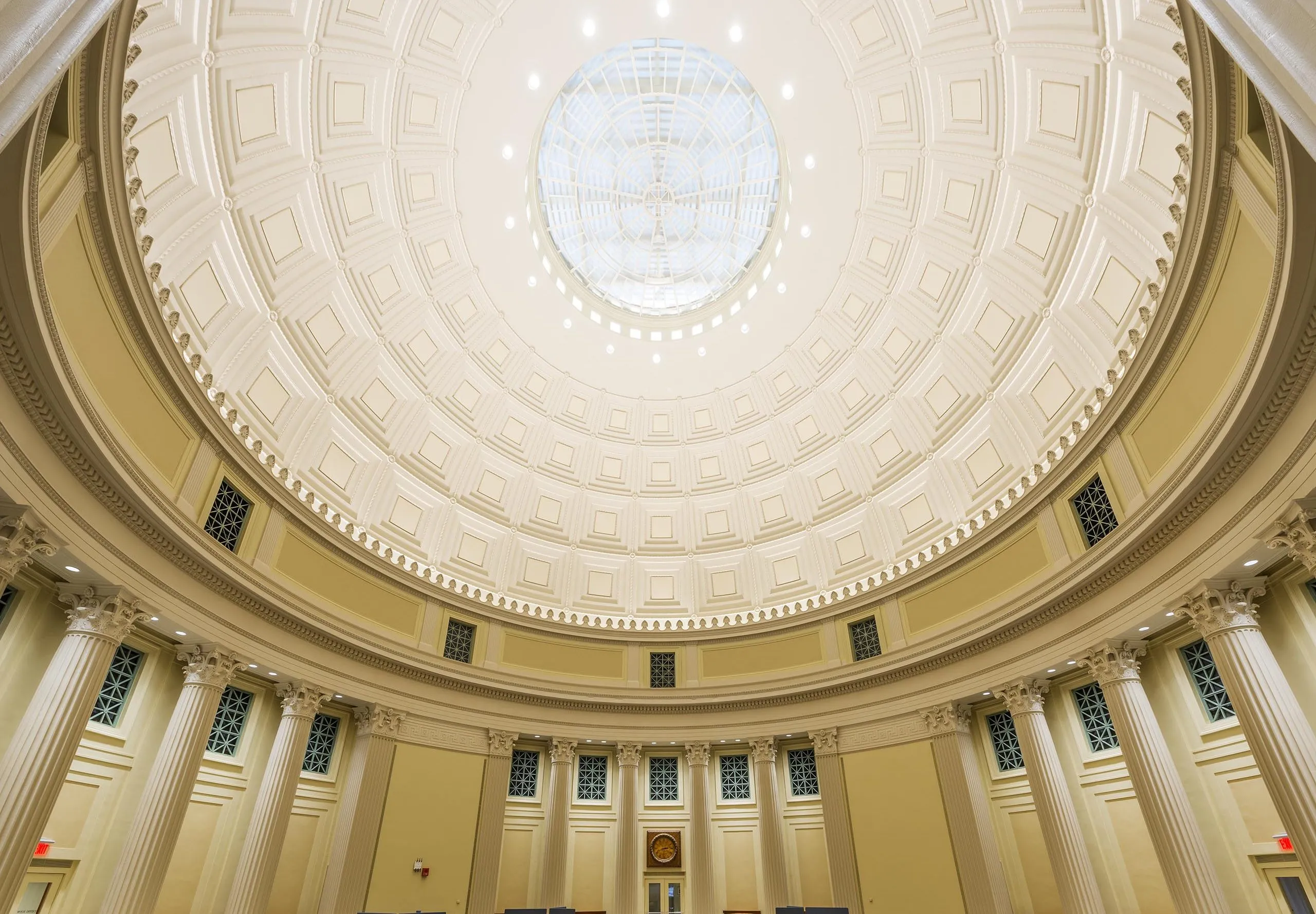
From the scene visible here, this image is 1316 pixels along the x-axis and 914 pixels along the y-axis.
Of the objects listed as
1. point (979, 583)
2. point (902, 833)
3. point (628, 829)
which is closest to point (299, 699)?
point (628, 829)

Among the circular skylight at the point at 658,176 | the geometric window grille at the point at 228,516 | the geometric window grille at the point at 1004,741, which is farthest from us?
the circular skylight at the point at 658,176

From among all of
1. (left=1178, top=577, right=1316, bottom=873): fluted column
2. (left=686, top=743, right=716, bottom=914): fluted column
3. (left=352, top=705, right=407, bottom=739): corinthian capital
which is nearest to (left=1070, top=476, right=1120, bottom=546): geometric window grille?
(left=1178, top=577, right=1316, bottom=873): fluted column

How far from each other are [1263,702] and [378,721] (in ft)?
66.8

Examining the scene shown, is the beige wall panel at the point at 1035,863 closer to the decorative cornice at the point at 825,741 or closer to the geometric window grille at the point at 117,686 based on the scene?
the decorative cornice at the point at 825,741

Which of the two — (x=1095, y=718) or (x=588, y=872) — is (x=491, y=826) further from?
(x=1095, y=718)

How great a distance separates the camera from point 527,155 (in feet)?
73.2

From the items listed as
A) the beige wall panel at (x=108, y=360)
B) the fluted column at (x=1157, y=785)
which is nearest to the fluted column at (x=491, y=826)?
the beige wall panel at (x=108, y=360)

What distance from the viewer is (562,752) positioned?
2186 cm

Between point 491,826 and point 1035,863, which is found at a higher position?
point 491,826

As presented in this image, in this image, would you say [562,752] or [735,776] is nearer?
[562,752]

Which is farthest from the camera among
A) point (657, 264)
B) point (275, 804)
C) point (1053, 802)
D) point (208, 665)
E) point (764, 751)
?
point (657, 264)

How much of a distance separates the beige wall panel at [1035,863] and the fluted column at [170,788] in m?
19.7

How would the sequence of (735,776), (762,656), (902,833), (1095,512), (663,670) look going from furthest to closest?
(663,670), (762,656), (735,776), (902,833), (1095,512)

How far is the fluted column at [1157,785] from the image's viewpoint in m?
12.3
